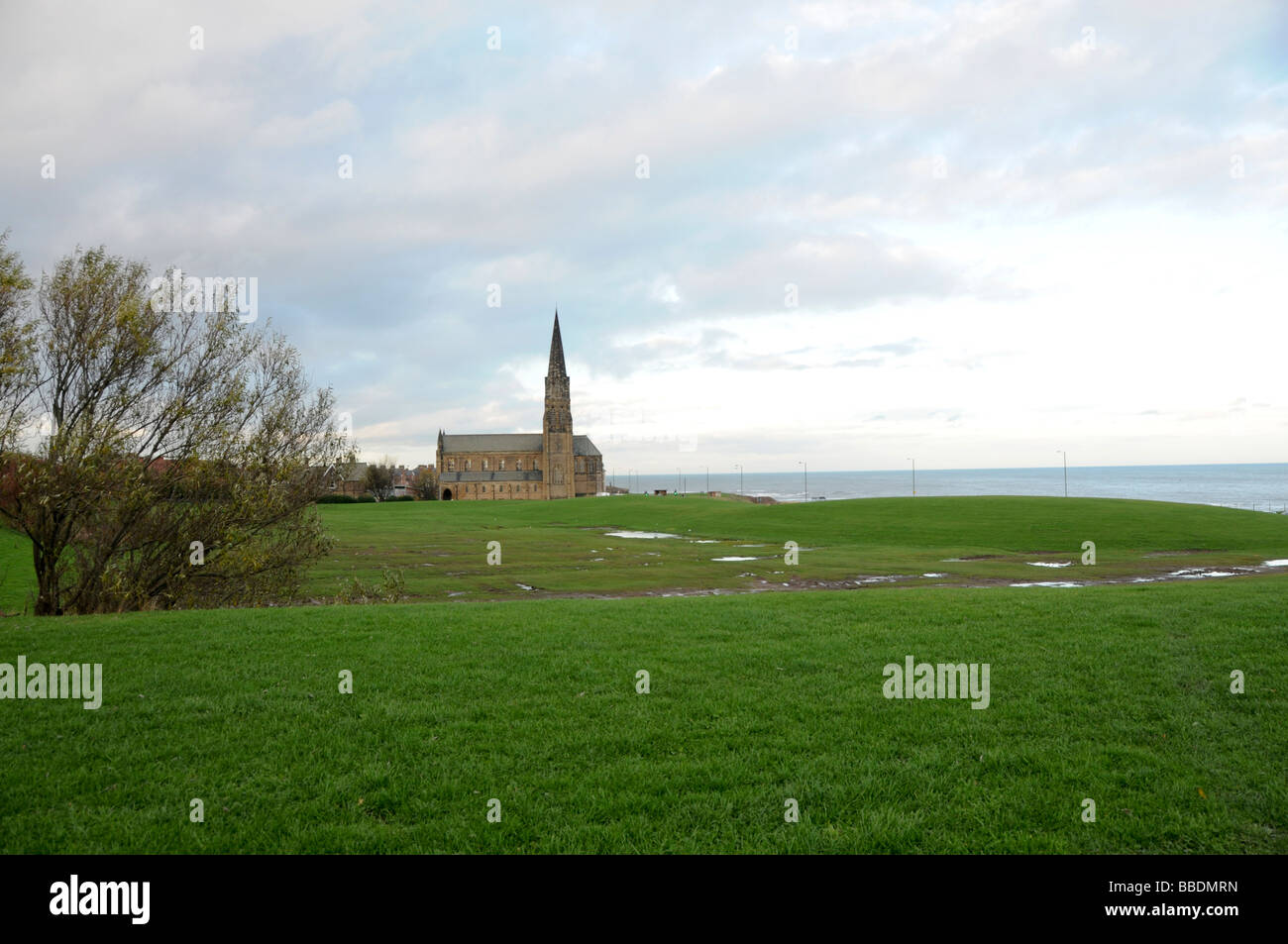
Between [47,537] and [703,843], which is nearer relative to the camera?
[703,843]

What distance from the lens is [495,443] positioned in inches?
6319

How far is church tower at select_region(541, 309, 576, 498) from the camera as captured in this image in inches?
5901

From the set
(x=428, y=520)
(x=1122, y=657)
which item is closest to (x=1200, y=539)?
(x=1122, y=657)

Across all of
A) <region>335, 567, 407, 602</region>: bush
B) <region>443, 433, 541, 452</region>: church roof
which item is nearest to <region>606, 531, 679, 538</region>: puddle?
<region>335, 567, 407, 602</region>: bush

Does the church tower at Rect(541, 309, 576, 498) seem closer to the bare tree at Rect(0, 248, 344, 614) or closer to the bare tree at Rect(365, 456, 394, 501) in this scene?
the bare tree at Rect(365, 456, 394, 501)

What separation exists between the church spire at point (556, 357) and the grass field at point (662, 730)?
136929mm

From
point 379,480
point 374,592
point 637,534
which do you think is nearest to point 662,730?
point 374,592

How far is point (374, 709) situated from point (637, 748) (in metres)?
3.41

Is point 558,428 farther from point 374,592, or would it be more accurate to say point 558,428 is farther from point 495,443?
point 374,592

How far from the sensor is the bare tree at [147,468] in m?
Answer: 16.7

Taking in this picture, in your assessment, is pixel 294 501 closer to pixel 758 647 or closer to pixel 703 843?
pixel 758 647

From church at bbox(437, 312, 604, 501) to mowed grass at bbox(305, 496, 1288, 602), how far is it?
76.1 meters
